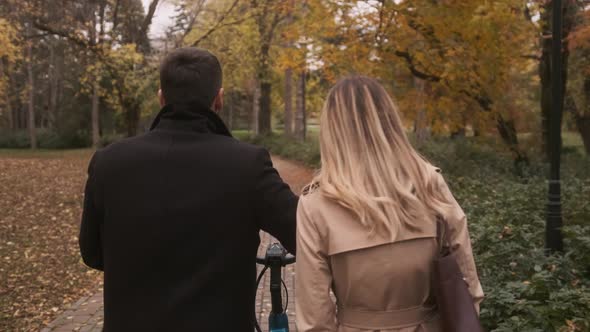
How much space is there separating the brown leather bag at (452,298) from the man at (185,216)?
0.53m

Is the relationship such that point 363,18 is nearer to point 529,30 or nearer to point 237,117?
point 529,30

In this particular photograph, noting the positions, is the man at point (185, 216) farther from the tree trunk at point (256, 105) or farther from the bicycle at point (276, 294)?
the tree trunk at point (256, 105)

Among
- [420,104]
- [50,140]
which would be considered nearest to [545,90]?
[420,104]

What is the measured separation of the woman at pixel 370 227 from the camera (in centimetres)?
198

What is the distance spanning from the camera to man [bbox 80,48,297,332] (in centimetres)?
204

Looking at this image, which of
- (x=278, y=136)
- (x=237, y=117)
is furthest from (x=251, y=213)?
(x=237, y=117)

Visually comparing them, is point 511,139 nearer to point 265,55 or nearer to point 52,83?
point 265,55

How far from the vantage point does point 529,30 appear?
11.3 metres

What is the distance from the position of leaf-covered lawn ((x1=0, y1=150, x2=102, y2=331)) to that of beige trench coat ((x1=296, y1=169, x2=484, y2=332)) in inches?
186

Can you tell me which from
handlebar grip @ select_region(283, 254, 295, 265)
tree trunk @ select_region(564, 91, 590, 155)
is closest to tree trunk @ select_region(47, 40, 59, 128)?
tree trunk @ select_region(564, 91, 590, 155)

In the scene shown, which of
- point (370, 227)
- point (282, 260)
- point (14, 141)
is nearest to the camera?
point (370, 227)

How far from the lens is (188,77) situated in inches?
86.2

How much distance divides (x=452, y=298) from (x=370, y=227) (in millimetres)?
358

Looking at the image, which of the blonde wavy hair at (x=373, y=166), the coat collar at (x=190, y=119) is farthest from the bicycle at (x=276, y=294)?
the coat collar at (x=190, y=119)
